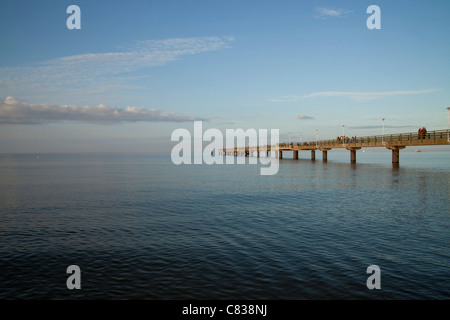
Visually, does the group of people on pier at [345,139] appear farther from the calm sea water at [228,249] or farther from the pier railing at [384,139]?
the calm sea water at [228,249]

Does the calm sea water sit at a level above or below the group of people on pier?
below

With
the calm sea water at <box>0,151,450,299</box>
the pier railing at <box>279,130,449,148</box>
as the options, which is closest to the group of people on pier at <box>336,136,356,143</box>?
the pier railing at <box>279,130,449,148</box>

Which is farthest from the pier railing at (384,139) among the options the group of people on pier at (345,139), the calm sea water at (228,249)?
the calm sea water at (228,249)

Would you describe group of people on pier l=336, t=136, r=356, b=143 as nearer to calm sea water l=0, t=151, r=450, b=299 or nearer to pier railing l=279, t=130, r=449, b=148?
pier railing l=279, t=130, r=449, b=148

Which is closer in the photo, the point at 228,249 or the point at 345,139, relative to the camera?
the point at 228,249

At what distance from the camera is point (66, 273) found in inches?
468

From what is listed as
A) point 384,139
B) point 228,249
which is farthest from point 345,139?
point 228,249

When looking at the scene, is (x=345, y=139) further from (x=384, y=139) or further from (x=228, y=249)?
(x=228, y=249)

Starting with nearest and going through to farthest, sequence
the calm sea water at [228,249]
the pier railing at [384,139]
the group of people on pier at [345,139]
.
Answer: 1. the calm sea water at [228,249]
2. the pier railing at [384,139]
3. the group of people on pier at [345,139]

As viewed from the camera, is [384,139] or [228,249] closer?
[228,249]
